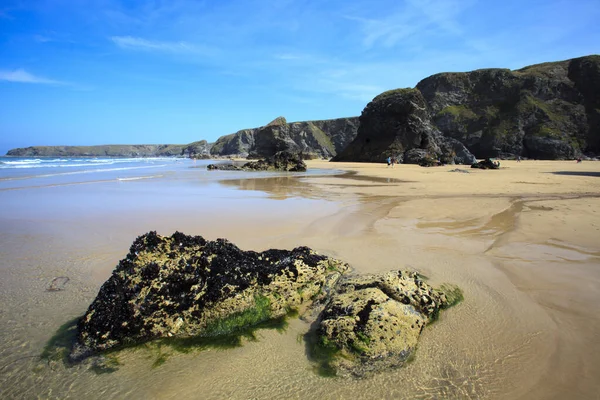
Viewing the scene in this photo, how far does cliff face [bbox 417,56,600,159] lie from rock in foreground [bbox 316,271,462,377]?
6707 cm

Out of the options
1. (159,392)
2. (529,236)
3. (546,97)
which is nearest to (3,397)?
(159,392)

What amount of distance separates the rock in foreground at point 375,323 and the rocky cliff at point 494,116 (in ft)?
139

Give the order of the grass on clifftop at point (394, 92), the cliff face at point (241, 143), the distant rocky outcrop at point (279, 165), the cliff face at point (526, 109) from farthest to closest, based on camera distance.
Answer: the cliff face at point (241, 143)
the cliff face at point (526, 109)
the grass on clifftop at point (394, 92)
the distant rocky outcrop at point (279, 165)

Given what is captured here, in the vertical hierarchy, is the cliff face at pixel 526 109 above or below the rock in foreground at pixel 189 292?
above

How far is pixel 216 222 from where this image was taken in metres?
7.97

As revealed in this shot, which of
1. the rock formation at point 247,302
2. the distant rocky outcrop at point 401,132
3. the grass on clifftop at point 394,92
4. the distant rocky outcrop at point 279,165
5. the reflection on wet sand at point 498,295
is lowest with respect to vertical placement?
the reflection on wet sand at point 498,295

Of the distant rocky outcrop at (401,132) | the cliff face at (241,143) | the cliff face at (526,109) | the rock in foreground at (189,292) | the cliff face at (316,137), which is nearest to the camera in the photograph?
the rock in foreground at (189,292)

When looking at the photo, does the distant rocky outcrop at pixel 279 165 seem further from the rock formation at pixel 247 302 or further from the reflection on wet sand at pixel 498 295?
the rock formation at pixel 247 302

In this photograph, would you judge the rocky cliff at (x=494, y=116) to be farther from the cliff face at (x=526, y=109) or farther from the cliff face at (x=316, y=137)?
the cliff face at (x=316, y=137)

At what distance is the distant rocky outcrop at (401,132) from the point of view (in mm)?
45816

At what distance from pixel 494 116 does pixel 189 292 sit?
3046 inches

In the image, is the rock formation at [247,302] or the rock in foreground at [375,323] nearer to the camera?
the rock in foreground at [375,323]

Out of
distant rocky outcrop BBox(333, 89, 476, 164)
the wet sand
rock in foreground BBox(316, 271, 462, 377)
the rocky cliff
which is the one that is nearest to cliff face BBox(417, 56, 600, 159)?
the rocky cliff

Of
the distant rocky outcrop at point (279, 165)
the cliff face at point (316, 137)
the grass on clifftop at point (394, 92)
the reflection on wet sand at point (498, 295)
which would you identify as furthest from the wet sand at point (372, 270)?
the cliff face at point (316, 137)
